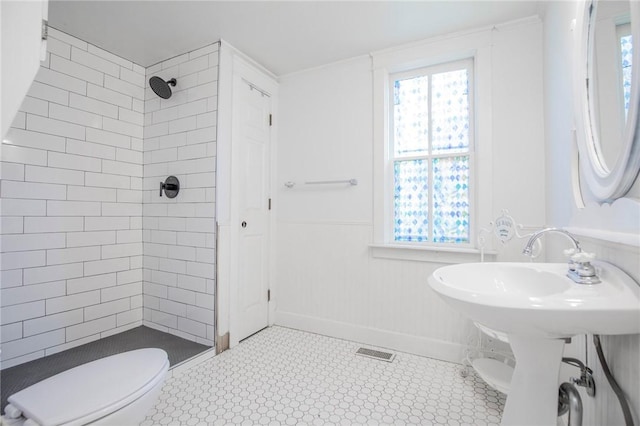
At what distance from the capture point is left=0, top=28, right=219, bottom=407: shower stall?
6.18 ft

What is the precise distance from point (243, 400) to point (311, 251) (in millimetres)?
1206

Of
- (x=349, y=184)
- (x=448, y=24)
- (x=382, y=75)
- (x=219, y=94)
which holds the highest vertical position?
(x=448, y=24)

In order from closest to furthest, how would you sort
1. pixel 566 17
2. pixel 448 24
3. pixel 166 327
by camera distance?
pixel 566 17 → pixel 448 24 → pixel 166 327

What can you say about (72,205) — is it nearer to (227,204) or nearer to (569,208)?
(227,204)

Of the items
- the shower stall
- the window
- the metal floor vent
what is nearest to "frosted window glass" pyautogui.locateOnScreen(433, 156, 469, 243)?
the window

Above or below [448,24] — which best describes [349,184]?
below

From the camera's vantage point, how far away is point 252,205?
247 centimetres

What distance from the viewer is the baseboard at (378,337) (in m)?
2.04

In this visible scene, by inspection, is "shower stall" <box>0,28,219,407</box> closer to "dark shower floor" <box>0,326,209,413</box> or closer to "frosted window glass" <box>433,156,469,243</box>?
"dark shower floor" <box>0,326,209,413</box>

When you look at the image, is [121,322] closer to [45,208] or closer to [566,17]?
[45,208]

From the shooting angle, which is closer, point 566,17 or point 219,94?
point 566,17

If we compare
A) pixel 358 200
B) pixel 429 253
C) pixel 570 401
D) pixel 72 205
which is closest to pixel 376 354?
pixel 429 253

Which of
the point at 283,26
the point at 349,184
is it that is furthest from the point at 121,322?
the point at 283,26

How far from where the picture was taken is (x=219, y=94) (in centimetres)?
216
